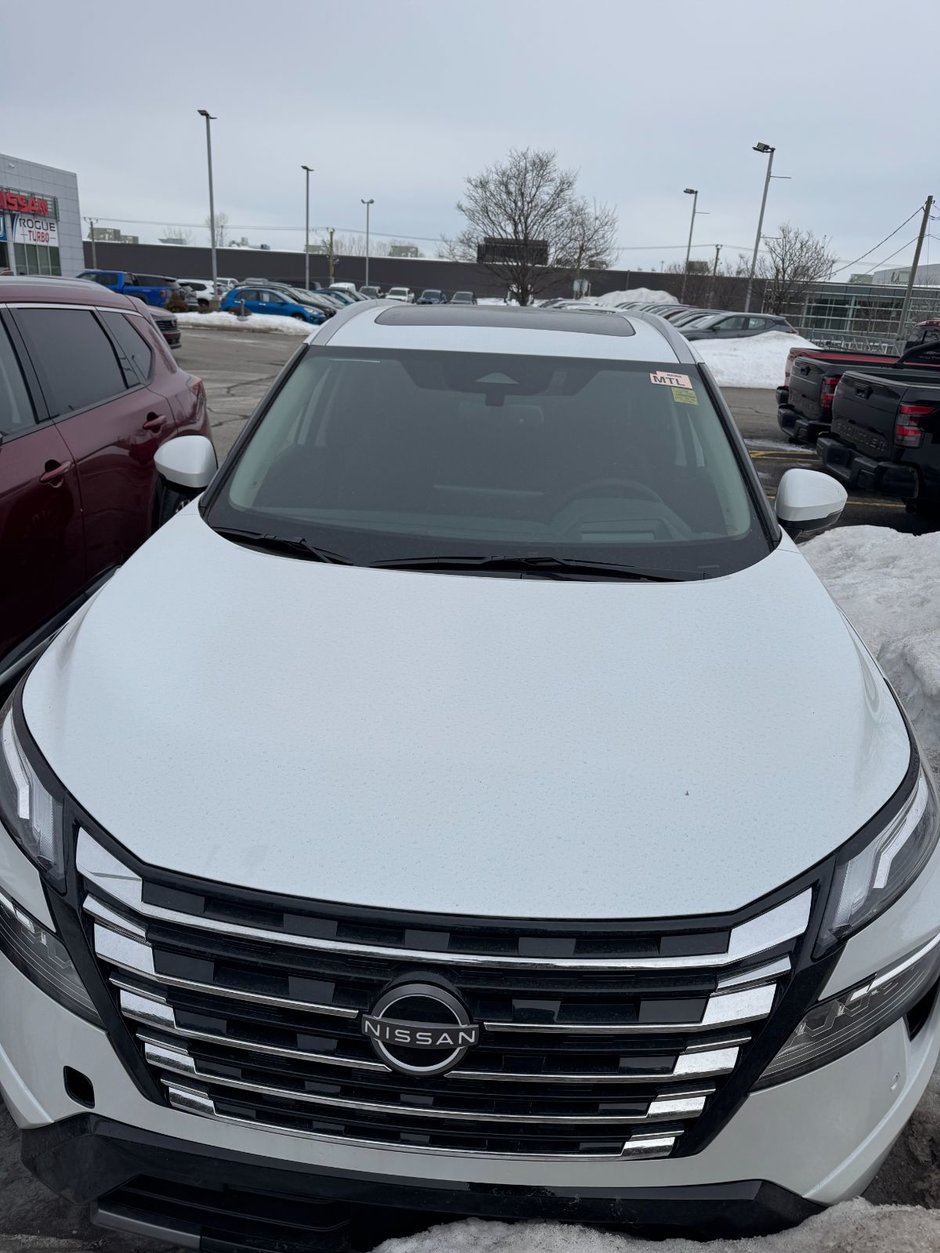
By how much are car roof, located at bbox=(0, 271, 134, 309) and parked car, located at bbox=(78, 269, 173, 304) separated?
28.8 metres

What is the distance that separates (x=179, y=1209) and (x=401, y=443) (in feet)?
6.74

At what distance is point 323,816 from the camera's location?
66.7 inches

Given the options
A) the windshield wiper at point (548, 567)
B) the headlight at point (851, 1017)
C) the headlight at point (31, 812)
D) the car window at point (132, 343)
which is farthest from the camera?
the car window at point (132, 343)

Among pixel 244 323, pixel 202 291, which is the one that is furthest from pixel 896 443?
pixel 202 291

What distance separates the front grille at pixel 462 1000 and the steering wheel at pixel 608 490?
1.54 m

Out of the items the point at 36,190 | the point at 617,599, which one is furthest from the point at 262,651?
the point at 36,190

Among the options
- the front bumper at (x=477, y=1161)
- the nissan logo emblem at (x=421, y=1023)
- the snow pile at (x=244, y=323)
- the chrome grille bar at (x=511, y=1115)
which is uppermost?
the nissan logo emblem at (x=421, y=1023)

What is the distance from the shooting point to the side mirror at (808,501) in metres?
3.15

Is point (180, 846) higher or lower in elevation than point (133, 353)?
lower

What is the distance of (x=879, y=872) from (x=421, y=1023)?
833mm

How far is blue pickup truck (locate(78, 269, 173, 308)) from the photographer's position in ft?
108

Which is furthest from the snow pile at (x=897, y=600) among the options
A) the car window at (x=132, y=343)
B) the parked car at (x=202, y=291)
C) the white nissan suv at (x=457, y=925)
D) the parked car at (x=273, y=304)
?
the parked car at (x=202, y=291)

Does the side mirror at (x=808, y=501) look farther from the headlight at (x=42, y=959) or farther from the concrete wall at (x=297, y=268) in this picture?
the concrete wall at (x=297, y=268)

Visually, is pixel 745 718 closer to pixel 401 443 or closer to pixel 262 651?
pixel 262 651
